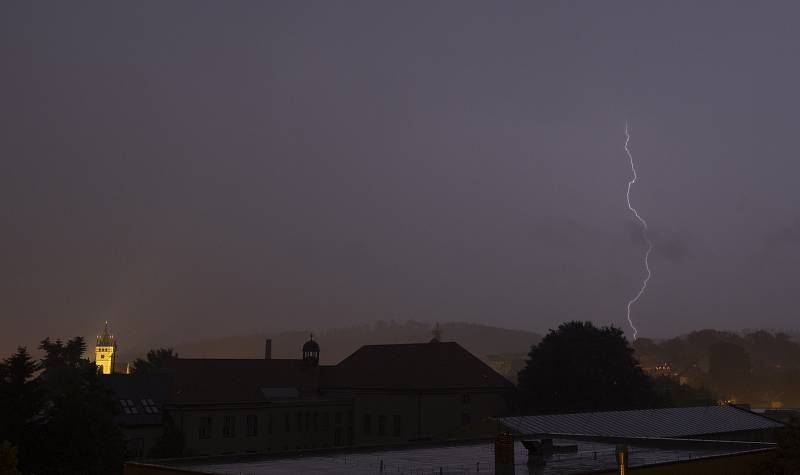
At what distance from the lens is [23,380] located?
4816 centimetres

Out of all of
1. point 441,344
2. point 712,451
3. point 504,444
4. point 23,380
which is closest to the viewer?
point 504,444

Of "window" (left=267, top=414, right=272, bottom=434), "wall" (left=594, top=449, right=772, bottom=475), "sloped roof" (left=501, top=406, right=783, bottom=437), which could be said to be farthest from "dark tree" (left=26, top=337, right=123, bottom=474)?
"wall" (left=594, top=449, right=772, bottom=475)

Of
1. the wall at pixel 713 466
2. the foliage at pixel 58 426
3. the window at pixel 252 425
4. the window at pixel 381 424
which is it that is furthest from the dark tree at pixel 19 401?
the window at pixel 381 424

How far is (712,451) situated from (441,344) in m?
48.9

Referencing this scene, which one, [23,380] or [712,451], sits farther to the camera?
[23,380]

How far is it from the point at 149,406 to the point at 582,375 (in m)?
42.9

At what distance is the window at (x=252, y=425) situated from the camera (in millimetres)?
76162

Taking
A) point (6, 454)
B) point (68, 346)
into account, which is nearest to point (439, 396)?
point (6, 454)

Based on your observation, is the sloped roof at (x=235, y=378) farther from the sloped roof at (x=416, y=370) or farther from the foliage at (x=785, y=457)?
the foliage at (x=785, y=457)

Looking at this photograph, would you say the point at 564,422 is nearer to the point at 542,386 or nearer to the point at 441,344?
the point at 542,386

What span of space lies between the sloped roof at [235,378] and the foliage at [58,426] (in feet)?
78.6

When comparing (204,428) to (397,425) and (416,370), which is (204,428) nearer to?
(397,425)

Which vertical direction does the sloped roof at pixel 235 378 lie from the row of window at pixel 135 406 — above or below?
above

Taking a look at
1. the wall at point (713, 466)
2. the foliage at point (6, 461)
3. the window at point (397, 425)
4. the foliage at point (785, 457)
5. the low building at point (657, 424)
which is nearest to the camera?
the foliage at point (6, 461)
